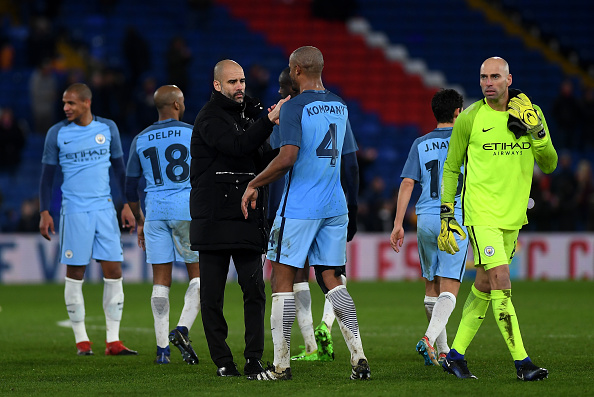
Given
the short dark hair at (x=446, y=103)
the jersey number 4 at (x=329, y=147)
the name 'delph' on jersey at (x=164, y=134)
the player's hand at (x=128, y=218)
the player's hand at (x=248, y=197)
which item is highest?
the short dark hair at (x=446, y=103)

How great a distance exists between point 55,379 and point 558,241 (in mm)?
14087

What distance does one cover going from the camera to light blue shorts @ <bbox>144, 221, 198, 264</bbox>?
28.7 feet

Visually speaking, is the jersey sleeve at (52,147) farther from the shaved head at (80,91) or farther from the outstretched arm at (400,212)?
the outstretched arm at (400,212)

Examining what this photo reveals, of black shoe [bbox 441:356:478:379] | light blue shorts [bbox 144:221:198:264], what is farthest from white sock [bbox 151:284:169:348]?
black shoe [bbox 441:356:478:379]

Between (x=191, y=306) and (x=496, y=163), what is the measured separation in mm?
3084

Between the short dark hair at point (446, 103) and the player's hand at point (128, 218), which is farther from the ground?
the short dark hair at point (446, 103)

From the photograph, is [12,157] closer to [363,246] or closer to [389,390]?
[363,246]

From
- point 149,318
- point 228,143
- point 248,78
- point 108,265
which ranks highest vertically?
point 248,78

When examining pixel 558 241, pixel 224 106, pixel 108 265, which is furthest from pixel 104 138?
pixel 558 241

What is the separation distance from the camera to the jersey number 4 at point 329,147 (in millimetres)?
7043

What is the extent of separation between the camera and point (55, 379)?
24.4 feet

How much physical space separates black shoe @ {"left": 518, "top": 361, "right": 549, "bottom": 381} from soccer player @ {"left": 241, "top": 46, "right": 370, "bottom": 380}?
1049 millimetres

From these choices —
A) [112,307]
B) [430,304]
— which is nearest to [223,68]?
[430,304]

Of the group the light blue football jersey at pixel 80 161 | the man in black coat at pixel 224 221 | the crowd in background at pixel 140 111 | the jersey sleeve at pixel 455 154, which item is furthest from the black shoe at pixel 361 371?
the crowd in background at pixel 140 111
